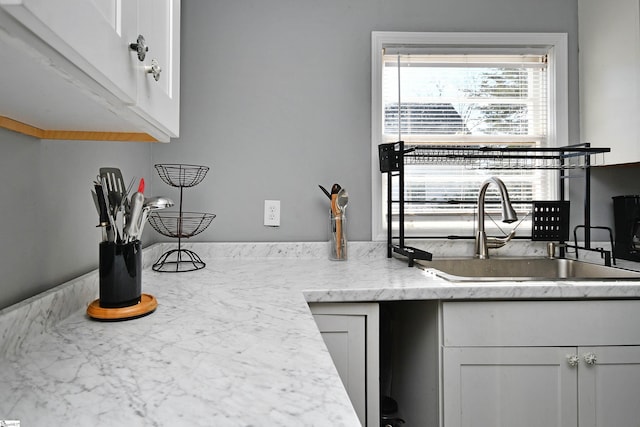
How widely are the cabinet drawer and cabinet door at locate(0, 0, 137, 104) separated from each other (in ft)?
3.58

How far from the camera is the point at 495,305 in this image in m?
1.25

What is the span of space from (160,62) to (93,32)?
40 cm

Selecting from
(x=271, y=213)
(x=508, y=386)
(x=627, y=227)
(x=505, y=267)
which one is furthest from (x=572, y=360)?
(x=271, y=213)

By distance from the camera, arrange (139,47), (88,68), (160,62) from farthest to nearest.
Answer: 1. (160,62)
2. (139,47)
3. (88,68)

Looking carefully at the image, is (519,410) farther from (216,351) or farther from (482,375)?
(216,351)

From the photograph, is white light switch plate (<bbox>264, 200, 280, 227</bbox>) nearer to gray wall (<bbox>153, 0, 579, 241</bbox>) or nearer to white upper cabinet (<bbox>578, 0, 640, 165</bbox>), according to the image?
gray wall (<bbox>153, 0, 579, 241</bbox>)

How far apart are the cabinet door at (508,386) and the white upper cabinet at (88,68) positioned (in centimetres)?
112

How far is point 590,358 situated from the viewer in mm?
1236

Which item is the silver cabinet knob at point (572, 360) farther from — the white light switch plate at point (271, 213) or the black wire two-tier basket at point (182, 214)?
the black wire two-tier basket at point (182, 214)

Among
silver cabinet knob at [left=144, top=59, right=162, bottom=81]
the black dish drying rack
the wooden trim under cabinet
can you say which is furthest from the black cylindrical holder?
the black dish drying rack

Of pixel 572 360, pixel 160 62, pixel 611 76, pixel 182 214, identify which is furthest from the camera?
pixel 182 214

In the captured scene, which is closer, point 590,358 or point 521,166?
point 590,358

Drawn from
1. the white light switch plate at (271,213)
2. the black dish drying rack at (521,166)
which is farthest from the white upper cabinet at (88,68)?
the black dish drying rack at (521,166)

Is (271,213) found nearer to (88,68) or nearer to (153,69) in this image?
(153,69)
